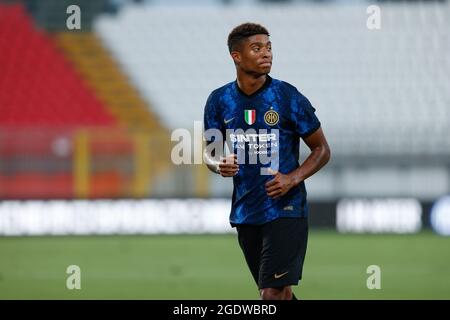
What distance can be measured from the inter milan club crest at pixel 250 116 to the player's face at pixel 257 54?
220 mm

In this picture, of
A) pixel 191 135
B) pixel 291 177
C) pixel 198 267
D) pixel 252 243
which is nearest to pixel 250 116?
pixel 291 177

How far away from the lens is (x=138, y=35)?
827 inches

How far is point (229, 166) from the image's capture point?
5754 millimetres

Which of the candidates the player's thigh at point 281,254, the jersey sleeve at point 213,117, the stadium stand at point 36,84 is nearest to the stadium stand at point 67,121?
the stadium stand at point 36,84

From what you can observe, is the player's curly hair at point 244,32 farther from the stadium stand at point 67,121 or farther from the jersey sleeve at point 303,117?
the stadium stand at point 67,121

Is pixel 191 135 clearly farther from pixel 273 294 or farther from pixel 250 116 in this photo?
pixel 273 294

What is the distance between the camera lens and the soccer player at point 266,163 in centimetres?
580

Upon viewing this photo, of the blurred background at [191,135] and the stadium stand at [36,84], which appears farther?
the stadium stand at [36,84]

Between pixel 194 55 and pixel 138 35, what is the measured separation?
124 cm

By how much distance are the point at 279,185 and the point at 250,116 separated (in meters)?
0.43

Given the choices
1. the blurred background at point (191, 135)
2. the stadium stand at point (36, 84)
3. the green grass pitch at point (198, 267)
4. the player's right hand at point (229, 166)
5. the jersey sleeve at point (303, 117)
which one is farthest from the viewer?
the stadium stand at point (36, 84)

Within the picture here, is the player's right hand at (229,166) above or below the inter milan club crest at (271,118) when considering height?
below

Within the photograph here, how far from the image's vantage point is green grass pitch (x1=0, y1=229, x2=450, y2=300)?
9805 mm
